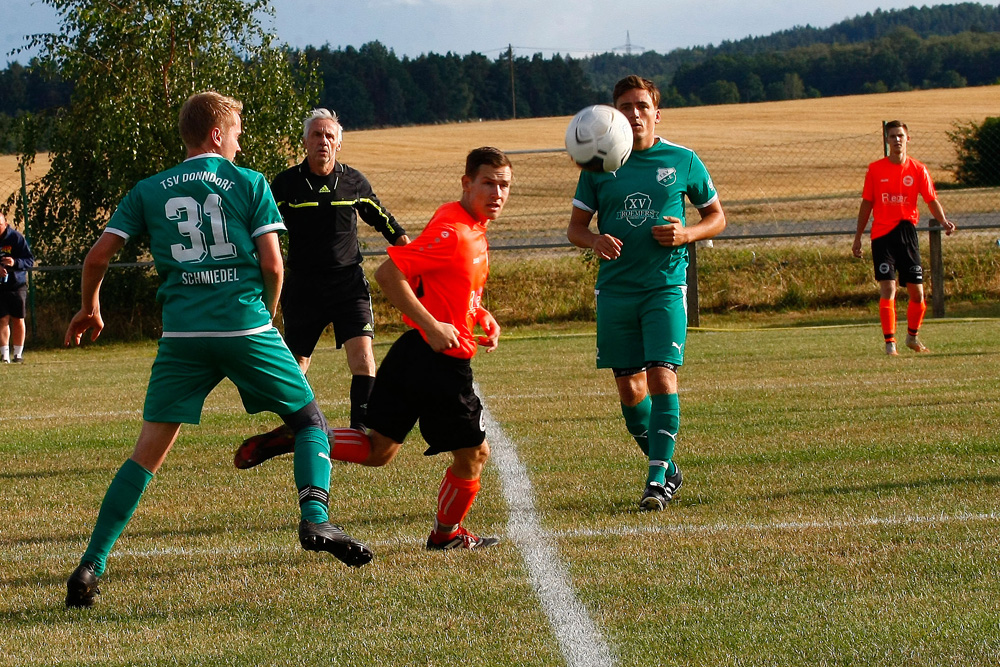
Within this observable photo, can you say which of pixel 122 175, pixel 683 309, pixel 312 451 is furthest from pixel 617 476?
pixel 122 175

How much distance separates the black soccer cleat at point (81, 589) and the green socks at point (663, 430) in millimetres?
2538

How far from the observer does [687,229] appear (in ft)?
18.0

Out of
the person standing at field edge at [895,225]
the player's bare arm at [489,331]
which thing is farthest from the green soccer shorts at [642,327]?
the person standing at field edge at [895,225]

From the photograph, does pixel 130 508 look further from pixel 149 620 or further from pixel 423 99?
pixel 423 99

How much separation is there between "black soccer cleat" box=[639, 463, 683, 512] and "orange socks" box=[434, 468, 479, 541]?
3.04 feet

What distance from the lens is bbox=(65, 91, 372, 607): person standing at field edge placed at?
400 cm

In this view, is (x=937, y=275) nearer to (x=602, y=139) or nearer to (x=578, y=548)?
(x=602, y=139)

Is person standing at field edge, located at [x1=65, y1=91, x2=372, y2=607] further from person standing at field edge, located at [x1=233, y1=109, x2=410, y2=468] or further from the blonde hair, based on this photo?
person standing at field edge, located at [x1=233, y1=109, x2=410, y2=468]

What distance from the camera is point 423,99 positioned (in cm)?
7106

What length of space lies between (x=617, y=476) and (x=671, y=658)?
8.85 ft

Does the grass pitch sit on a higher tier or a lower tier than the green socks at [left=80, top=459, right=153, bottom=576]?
lower

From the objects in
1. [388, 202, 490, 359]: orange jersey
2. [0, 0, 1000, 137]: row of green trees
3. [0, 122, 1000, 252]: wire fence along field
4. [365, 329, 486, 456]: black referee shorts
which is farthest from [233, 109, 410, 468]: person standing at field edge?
[0, 0, 1000, 137]: row of green trees

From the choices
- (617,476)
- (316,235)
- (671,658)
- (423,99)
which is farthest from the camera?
(423,99)

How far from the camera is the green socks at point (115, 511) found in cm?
397
